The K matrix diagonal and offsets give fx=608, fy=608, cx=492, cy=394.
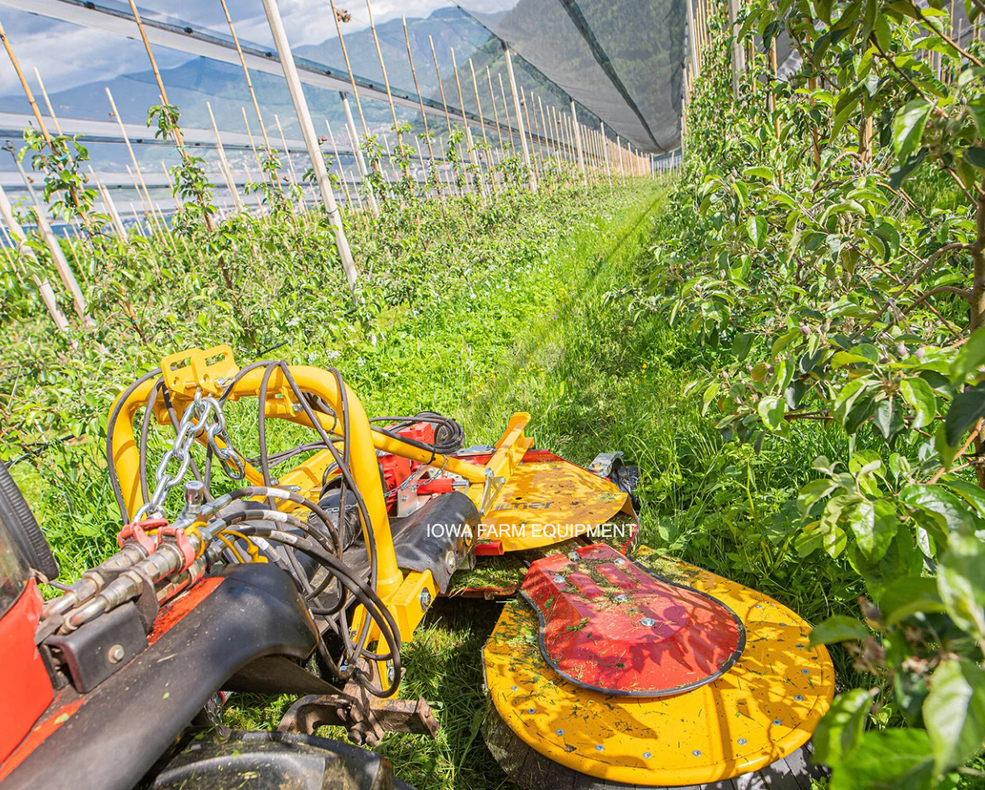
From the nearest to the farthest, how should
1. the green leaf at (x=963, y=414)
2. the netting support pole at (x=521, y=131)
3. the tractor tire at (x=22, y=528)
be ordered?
1. the green leaf at (x=963, y=414)
2. the tractor tire at (x=22, y=528)
3. the netting support pole at (x=521, y=131)

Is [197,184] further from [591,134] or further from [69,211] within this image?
[591,134]

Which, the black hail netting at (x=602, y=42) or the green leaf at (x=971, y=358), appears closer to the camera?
the green leaf at (x=971, y=358)

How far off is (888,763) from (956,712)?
0.08 meters

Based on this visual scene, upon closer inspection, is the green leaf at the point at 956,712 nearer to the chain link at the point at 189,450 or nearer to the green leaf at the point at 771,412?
the green leaf at the point at 771,412

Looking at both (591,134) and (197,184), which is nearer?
(197,184)

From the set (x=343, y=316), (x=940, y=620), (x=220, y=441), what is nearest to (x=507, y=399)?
(x=343, y=316)

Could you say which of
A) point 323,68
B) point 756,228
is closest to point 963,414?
point 756,228

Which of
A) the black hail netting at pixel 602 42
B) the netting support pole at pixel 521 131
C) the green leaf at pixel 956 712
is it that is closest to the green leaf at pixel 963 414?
the green leaf at pixel 956 712

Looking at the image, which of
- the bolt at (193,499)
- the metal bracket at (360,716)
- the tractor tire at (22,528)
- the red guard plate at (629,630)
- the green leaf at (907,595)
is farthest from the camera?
the metal bracket at (360,716)

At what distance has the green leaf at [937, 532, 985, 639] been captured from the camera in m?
0.47

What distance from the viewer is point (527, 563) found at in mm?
2381

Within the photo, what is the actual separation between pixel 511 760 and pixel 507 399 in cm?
287

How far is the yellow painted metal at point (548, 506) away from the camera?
2.20 m

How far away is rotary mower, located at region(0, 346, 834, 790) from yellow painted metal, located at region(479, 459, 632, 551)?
15 millimetres
